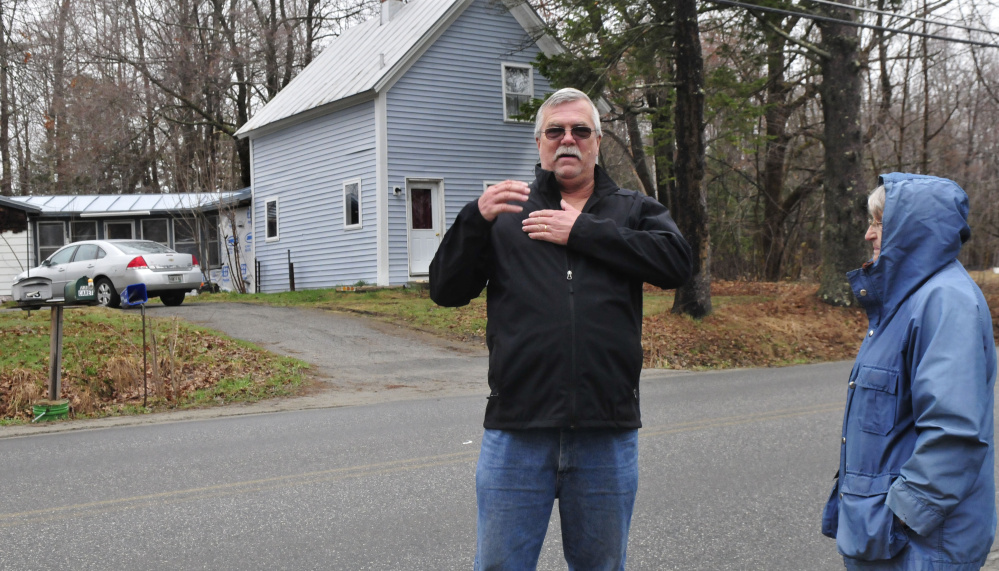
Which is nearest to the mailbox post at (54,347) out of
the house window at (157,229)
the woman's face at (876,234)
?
the woman's face at (876,234)

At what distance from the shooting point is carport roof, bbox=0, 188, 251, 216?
27297 millimetres

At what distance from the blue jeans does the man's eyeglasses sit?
1.00 metres

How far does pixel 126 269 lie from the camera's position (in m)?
18.9

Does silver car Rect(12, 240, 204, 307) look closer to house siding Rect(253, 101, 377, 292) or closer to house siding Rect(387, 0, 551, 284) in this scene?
house siding Rect(253, 101, 377, 292)

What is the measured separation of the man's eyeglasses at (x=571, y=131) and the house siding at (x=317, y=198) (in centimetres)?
1956

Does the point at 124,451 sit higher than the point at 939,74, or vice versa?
the point at 939,74

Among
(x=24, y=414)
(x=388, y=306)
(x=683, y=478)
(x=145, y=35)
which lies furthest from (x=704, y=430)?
(x=145, y=35)

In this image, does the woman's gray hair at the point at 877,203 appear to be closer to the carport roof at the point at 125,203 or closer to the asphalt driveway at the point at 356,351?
the asphalt driveway at the point at 356,351

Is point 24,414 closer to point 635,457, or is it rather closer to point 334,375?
point 334,375

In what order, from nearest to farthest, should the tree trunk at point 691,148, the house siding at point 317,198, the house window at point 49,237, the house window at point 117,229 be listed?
the tree trunk at point 691,148 < the house siding at point 317,198 < the house window at point 49,237 < the house window at point 117,229

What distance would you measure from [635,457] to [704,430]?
557cm

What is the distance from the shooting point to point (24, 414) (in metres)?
9.78

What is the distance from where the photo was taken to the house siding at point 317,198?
2281 centimetres

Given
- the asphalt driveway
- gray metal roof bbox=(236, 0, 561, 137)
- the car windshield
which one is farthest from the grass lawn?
gray metal roof bbox=(236, 0, 561, 137)
